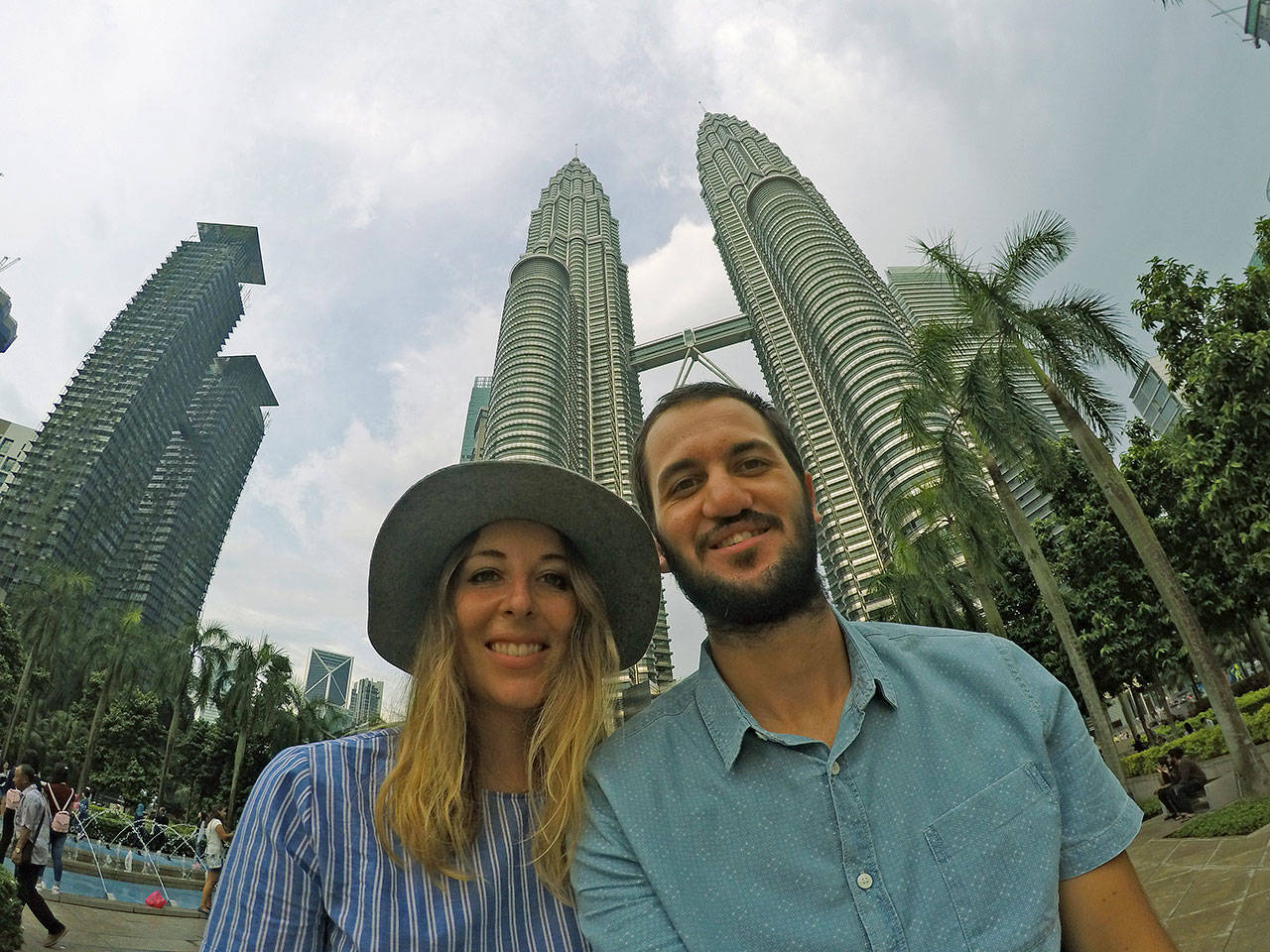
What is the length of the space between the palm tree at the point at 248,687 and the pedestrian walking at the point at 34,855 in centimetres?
4146

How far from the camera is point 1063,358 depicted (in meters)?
14.1

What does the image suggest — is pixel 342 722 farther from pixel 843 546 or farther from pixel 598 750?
pixel 598 750

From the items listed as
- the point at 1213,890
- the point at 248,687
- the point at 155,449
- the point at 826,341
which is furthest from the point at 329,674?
the point at 1213,890

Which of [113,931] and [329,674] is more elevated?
[329,674]

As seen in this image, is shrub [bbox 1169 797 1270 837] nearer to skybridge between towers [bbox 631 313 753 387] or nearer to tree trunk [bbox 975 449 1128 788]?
tree trunk [bbox 975 449 1128 788]

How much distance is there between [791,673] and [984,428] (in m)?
16.5

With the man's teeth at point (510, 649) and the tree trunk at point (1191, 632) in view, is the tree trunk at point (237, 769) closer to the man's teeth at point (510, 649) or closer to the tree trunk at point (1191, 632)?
the tree trunk at point (1191, 632)

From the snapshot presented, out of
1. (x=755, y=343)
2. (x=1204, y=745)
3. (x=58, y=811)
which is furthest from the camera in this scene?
(x=755, y=343)

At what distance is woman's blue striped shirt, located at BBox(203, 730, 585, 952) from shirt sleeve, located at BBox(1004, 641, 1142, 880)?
1.42 meters

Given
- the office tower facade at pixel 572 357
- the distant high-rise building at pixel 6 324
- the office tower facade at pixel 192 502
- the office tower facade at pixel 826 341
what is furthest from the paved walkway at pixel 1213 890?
the distant high-rise building at pixel 6 324

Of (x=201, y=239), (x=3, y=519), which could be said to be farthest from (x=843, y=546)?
(x=201, y=239)

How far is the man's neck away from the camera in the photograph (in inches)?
81.1

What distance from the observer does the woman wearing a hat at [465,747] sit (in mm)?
1751

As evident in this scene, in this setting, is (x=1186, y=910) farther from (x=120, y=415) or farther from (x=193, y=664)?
(x=120, y=415)
